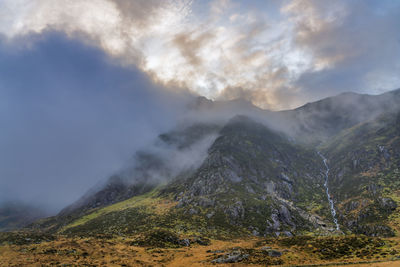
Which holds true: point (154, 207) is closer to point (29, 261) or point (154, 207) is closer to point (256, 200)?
point (256, 200)

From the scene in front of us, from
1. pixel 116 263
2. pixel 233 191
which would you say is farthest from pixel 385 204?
pixel 116 263

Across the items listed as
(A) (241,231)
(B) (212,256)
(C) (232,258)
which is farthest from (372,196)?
(C) (232,258)

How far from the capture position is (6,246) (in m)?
60.8

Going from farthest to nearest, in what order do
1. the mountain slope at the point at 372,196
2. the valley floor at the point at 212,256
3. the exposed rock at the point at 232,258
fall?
the mountain slope at the point at 372,196 < the exposed rock at the point at 232,258 < the valley floor at the point at 212,256

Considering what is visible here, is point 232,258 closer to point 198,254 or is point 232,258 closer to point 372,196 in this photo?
point 198,254

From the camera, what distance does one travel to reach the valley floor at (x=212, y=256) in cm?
5038

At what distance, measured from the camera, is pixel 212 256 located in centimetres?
6291

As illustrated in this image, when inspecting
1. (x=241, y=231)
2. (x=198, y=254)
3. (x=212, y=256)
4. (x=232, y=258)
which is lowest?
(x=241, y=231)

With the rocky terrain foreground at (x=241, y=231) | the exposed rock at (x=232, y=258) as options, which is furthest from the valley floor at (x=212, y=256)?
the rocky terrain foreground at (x=241, y=231)

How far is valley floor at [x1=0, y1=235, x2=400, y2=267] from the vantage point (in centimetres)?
5038

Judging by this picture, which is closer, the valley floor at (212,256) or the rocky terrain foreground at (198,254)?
the valley floor at (212,256)

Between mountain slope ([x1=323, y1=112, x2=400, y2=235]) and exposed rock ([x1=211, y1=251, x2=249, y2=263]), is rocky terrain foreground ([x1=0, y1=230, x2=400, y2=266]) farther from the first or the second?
mountain slope ([x1=323, y1=112, x2=400, y2=235])

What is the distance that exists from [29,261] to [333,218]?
164 meters

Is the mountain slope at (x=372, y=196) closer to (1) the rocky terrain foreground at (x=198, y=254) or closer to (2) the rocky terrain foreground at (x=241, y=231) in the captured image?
(2) the rocky terrain foreground at (x=241, y=231)
